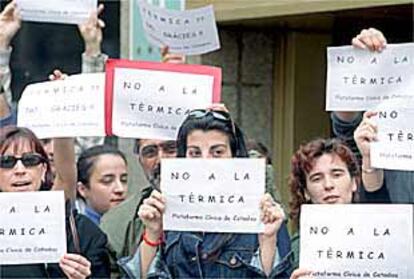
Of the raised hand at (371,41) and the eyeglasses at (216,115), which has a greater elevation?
the raised hand at (371,41)

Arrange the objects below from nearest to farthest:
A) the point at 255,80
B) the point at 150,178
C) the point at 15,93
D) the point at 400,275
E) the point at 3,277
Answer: the point at 400,275 → the point at 3,277 → the point at 150,178 → the point at 255,80 → the point at 15,93

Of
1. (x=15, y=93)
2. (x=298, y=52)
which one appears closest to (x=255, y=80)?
(x=298, y=52)

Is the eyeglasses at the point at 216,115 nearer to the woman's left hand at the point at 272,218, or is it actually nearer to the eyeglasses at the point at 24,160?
the woman's left hand at the point at 272,218

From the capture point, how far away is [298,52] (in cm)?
670

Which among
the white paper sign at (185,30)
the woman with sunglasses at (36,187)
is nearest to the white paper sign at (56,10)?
the white paper sign at (185,30)

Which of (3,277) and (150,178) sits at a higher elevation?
(150,178)

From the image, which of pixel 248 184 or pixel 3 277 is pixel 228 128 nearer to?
pixel 248 184

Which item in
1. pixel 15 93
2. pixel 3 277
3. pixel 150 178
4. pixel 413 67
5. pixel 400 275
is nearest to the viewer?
pixel 400 275

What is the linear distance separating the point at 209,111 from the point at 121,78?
48cm

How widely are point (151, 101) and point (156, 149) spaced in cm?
39

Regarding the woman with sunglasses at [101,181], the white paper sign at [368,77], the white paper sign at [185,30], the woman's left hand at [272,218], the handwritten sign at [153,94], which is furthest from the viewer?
the woman with sunglasses at [101,181]

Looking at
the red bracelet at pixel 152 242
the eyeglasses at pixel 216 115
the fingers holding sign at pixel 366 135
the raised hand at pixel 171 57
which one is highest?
the raised hand at pixel 171 57

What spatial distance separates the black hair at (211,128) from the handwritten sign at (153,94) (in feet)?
0.94

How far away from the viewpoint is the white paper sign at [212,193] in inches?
163
